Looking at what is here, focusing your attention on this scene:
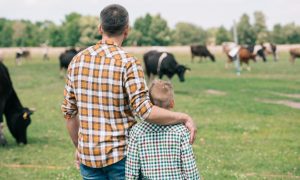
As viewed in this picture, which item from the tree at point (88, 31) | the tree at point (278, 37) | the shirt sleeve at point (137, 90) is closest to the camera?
the shirt sleeve at point (137, 90)

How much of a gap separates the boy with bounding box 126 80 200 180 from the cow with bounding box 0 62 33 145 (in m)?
7.80

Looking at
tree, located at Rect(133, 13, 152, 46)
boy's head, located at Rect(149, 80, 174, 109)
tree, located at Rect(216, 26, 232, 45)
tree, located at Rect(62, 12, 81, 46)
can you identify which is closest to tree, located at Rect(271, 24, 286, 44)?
tree, located at Rect(216, 26, 232, 45)

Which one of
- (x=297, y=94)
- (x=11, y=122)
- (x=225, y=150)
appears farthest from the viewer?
(x=297, y=94)

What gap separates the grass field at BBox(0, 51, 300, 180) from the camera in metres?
8.96

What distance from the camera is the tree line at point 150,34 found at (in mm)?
110875

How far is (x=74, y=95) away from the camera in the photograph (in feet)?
13.5

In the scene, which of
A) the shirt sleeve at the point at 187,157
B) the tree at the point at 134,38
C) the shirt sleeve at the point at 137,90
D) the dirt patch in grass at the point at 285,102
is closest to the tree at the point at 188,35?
the tree at the point at 134,38

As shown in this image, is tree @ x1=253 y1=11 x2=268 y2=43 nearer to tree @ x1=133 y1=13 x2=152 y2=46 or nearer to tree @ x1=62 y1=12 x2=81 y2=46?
tree @ x1=133 y1=13 x2=152 y2=46

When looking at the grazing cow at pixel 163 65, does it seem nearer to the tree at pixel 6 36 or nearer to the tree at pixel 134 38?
the tree at pixel 134 38

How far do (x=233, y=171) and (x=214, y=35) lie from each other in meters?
122

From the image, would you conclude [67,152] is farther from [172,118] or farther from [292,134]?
[172,118]

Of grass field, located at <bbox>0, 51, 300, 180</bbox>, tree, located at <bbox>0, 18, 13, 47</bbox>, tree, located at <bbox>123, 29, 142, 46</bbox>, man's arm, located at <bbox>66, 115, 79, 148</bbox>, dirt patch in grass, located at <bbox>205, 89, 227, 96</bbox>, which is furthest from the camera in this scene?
tree, located at <bbox>0, 18, 13, 47</bbox>

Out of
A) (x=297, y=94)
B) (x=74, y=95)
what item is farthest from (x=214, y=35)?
(x=74, y=95)

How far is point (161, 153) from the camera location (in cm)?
409
